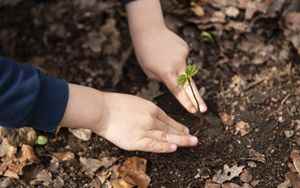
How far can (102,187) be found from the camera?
210 cm

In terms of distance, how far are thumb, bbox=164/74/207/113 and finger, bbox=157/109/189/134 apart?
0.08 meters

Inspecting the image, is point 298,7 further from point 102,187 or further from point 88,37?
point 102,187

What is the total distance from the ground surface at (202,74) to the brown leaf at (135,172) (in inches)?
1.5

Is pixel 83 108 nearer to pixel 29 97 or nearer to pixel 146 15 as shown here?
pixel 29 97

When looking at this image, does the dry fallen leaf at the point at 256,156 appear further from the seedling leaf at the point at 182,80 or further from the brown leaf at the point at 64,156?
the brown leaf at the point at 64,156

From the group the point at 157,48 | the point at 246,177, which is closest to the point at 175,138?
the point at 246,177

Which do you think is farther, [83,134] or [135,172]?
[83,134]

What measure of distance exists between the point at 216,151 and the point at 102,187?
0.47 metres

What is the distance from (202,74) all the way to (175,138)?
483 millimetres

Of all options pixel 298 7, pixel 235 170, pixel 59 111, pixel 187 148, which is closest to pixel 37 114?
pixel 59 111

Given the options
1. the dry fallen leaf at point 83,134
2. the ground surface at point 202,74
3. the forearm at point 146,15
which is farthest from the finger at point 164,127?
the forearm at point 146,15

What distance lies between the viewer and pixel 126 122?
1.99 m

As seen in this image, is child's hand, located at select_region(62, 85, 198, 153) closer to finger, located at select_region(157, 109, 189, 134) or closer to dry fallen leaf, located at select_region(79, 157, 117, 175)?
finger, located at select_region(157, 109, 189, 134)

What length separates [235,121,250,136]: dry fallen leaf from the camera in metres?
2.21
